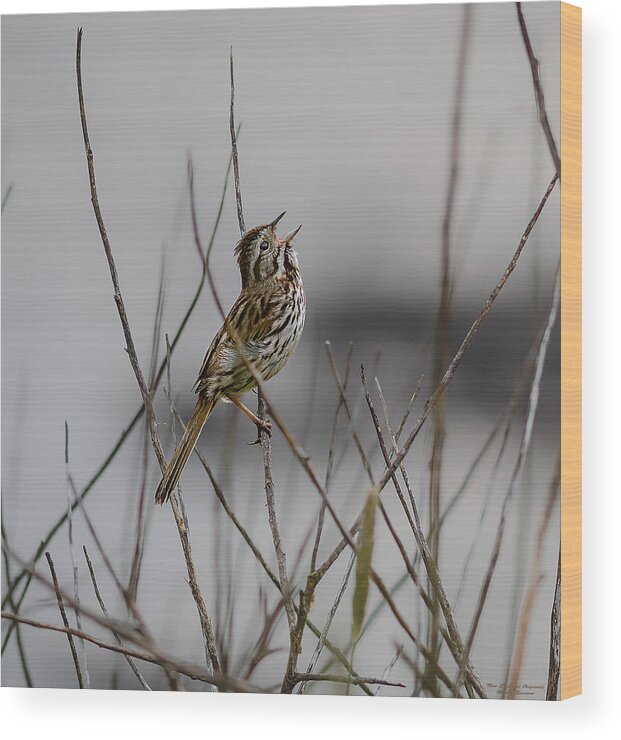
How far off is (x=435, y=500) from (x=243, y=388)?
42 centimetres

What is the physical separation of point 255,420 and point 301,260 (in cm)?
31

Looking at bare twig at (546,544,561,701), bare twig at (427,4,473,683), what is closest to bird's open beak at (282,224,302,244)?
bare twig at (427,4,473,683)

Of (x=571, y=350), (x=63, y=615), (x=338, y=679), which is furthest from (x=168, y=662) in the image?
(x=571, y=350)

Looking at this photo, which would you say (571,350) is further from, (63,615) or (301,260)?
(63,615)

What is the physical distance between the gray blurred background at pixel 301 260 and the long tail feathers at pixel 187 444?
0.02 metres

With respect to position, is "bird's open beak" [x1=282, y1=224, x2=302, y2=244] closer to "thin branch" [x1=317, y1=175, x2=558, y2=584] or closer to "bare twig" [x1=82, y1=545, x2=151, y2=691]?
"thin branch" [x1=317, y1=175, x2=558, y2=584]

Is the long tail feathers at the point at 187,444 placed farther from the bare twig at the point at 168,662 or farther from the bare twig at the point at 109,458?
the bare twig at the point at 168,662

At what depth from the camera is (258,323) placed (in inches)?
105

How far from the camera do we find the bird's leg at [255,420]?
2.67 m

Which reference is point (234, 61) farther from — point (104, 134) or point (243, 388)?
point (243, 388)

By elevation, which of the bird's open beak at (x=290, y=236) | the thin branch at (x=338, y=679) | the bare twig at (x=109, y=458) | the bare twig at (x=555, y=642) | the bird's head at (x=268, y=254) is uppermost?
the bird's open beak at (x=290, y=236)

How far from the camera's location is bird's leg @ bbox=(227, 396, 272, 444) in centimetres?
267

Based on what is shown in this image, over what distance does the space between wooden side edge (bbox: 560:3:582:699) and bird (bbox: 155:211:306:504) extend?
0.49 meters

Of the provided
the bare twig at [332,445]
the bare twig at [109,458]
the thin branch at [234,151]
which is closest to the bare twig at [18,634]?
the bare twig at [109,458]
